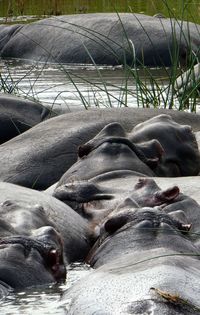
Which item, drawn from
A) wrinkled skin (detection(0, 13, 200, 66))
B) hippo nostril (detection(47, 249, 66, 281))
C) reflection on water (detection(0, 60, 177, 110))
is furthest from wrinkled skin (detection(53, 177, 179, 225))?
wrinkled skin (detection(0, 13, 200, 66))

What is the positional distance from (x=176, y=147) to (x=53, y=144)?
0.89 metres

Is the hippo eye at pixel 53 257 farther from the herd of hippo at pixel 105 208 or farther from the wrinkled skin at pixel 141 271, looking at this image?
the wrinkled skin at pixel 141 271

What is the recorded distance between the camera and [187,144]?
614 cm

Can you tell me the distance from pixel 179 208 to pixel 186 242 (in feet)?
2.01

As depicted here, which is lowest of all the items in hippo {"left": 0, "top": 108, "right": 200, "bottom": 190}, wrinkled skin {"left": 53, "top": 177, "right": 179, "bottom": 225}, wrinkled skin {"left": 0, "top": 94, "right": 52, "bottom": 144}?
wrinkled skin {"left": 0, "top": 94, "right": 52, "bottom": 144}

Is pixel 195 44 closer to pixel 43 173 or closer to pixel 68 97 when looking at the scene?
pixel 68 97

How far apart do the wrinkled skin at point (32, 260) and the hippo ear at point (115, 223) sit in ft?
0.78

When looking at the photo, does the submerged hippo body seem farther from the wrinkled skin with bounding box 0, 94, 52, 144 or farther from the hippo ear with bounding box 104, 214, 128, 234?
the wrinkled skin with bounding box 0, 94, 52, 144

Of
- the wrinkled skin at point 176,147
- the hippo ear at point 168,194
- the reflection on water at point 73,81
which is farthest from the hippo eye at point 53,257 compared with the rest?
the reflection on water at point 73,81

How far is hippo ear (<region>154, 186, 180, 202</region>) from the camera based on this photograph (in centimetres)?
479

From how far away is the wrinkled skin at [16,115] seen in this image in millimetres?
7824

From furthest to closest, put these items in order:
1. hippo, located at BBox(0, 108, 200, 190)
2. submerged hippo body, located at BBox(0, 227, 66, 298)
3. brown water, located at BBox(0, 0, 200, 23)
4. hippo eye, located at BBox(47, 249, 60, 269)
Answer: brown water, located at BBox(0, 0, 200, 23) < hippo, located at BBox(0, 108, 200, 190) < hippo eye, located at BBox(47, 249, 60, 269) < submerged hippo body, located at BBox(0, 227, 66, 298)

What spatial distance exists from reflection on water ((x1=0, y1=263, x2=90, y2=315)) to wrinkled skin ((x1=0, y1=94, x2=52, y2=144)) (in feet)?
12.2

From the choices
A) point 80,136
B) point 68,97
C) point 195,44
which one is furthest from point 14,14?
point 80,136
